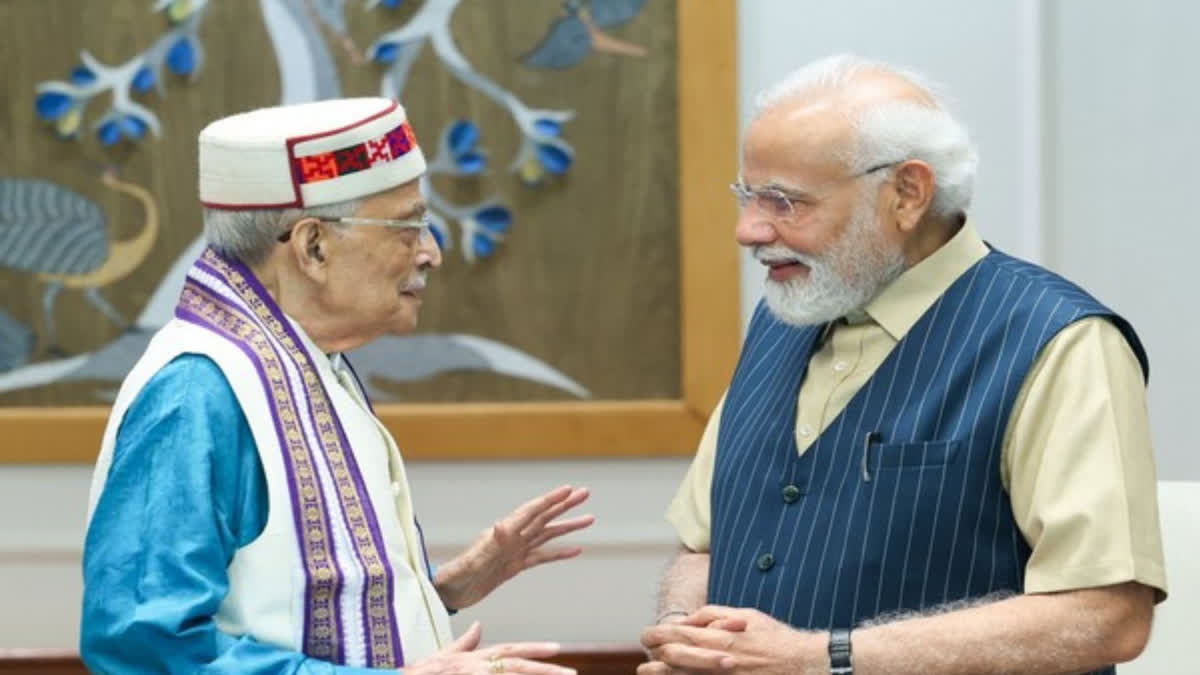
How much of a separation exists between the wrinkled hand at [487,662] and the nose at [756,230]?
0.66m

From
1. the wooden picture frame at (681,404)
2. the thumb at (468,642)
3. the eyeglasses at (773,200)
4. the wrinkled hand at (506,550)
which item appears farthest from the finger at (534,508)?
the wooden picture frame at (681,404)

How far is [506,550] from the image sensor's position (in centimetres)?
264

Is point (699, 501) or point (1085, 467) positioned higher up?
point (1085, 467)

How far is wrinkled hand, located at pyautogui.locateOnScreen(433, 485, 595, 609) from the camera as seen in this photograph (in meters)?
2.60

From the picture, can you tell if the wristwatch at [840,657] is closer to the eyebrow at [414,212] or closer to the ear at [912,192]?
the ear at [912,192]

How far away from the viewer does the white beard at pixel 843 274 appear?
2.48 m

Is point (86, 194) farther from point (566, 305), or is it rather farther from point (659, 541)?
point (659, 541)

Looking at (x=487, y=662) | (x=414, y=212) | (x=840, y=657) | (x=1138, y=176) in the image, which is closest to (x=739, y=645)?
(x=840, y=657)

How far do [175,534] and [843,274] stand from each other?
97 centimetres

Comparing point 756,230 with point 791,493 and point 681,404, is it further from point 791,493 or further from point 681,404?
point 681,404

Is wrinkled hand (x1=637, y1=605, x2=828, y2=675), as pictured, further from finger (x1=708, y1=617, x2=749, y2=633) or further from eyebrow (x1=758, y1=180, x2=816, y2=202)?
eyebrow (x1=758, y1=180, x2=816, y2=202)

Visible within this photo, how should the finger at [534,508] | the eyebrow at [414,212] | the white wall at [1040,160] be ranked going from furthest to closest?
the white wall at [1040,160] < the finger at [534,508] < the eyebrow at [414,212]

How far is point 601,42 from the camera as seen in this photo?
163 inches

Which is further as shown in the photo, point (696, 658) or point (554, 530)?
point (554, 530)
